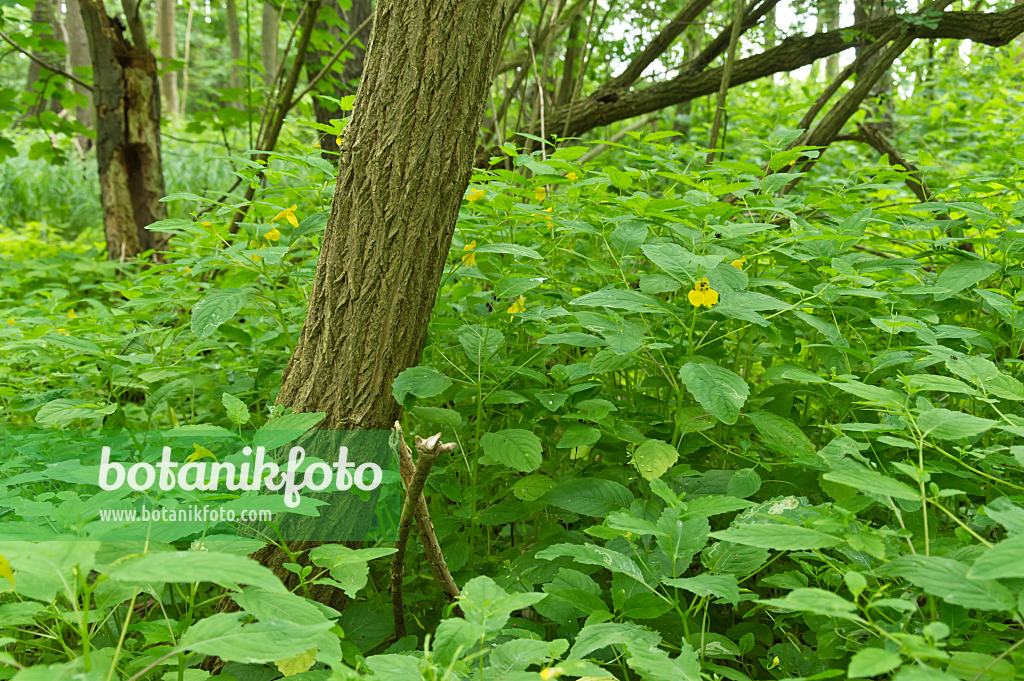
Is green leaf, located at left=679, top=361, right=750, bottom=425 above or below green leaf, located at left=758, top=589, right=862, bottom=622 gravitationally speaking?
above

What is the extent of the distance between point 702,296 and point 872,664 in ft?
2.29

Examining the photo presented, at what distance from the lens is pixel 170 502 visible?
0.99m

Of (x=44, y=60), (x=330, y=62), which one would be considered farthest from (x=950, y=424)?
(x=44, y=60)

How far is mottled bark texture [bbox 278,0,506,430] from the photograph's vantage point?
1.33 meters

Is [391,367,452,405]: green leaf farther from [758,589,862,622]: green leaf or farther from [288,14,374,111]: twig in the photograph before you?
[288,14,374,111]: twig

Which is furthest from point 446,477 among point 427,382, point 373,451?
point 427,382

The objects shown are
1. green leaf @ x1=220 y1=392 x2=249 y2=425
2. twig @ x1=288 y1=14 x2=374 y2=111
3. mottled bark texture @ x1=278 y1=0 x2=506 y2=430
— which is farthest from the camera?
twig @ x1=288 y1=14 x2=374 y2=111

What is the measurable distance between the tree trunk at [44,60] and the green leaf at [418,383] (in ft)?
11.1

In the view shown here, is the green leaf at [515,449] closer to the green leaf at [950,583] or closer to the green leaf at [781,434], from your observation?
the green leaf at [781,434]

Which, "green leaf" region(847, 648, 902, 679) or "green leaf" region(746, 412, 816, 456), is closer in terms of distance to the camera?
"green leaf" region(847, 648, 902, 679)

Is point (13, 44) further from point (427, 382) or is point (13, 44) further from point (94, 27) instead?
point (427, 382)

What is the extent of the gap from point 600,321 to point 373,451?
562 mm

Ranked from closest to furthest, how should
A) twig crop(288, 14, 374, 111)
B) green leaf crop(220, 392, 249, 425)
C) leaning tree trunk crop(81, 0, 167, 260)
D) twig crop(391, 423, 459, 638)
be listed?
twig crop(391, 423, 459, 638)
green leaf crop(220, 392, 249, 425)
twig crop(288, 14, 374, 111)
leaning tree trunk crop(81, 0, 167, 260)

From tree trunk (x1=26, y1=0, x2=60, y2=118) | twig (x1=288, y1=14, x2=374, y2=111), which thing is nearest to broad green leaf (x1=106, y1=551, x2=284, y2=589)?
twig (x1=288, y1=14, x2=374, y2=111)
